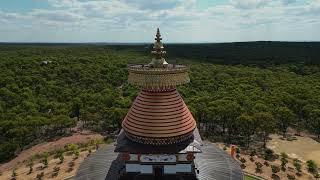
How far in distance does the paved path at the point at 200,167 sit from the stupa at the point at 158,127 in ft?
6.31

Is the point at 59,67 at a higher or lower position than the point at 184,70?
lower

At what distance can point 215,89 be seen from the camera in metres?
64.9

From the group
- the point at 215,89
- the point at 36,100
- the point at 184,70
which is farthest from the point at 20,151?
the point at 215,89

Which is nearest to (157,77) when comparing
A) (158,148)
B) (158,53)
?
(158,53)

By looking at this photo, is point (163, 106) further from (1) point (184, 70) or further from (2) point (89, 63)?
(2) point (89, 63)

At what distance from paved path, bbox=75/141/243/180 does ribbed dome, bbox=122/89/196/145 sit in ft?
9.05

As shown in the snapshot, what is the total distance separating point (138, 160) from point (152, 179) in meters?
1.13

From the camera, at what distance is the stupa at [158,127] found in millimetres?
15836

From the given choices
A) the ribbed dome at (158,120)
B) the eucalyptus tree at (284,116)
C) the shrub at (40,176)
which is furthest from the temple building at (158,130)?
the eucalyptus tree at (284,116)

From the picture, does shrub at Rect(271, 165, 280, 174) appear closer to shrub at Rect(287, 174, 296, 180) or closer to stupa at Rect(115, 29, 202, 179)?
shrub at Rect(287, 174, 296, 180)

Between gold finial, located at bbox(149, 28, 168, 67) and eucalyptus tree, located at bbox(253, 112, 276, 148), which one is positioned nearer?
gold finial, located at bbox(149, 28, 168, 67)

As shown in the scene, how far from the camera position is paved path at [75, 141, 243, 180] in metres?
18.0

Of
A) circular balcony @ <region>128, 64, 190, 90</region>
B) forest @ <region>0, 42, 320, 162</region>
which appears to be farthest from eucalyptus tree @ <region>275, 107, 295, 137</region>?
circular balcony @ <region>128, 64, 190, 90</region>

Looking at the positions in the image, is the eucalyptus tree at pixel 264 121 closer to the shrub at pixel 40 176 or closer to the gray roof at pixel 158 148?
the shrub at pixel 40 176
